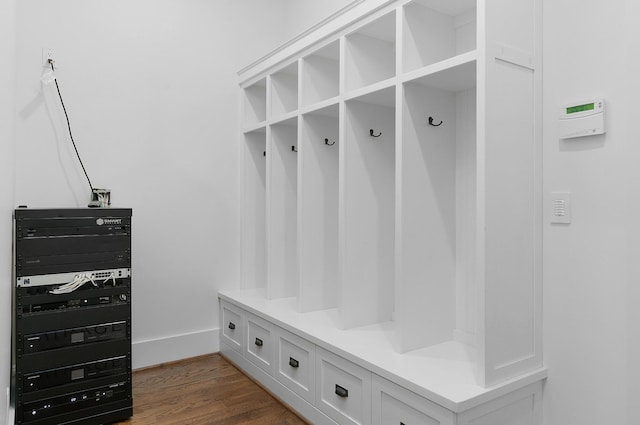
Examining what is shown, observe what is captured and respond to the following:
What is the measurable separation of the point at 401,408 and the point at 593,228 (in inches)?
41.3

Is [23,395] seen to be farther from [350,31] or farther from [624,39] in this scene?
[624,39]

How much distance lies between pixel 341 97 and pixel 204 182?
4.76 ft

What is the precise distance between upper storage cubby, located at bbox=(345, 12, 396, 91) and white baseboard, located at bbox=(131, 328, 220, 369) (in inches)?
85.4

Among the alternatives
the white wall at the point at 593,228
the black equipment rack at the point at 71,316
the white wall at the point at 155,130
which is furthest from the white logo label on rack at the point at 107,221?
the white wall at the point at 593,228

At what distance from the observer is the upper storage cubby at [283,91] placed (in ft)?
10.1

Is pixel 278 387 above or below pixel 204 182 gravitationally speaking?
below

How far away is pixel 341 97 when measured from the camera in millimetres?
2383

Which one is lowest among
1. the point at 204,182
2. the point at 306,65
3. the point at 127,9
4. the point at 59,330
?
the point at 59,330

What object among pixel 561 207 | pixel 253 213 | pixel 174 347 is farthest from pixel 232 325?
pixel 561 207

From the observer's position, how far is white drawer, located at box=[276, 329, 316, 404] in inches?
91.2

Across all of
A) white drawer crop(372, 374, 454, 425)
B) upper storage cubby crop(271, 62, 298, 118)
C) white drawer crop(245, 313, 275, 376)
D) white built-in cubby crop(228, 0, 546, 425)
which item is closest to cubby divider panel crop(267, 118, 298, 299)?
white built-in cubby crop(228, 0, 546, 425)

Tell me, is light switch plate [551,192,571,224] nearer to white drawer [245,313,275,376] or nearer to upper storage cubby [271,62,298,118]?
white drawer [245,313,275,376]

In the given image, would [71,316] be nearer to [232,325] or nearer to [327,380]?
[232,325]

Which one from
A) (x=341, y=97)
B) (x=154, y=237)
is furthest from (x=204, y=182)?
(x=341, y=97)
